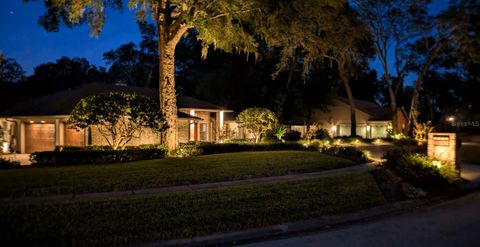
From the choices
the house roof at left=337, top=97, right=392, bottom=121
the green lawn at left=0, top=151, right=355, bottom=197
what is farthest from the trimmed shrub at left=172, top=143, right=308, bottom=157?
the house roof at left=337, top=97, right=392, bottom=121

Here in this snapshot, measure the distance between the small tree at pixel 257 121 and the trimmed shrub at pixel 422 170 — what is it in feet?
38.4

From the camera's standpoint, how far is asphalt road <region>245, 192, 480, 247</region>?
261 inches

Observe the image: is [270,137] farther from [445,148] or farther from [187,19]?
[445,148]

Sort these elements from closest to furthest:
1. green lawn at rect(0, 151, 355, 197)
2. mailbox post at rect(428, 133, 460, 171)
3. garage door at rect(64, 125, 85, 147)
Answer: green lawn at rect(0, 151, 355, 197), mailbox post at rect(428, 133, 460, 171), garage door at rect(64, 125, 85, 147)

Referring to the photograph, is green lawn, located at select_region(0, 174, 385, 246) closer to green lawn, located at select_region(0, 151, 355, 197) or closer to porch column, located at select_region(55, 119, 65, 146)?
green lawn, located at select_region(0, 151, 355, 197)

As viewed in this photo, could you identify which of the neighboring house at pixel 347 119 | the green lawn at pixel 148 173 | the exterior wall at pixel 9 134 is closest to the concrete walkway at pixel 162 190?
the green lawn at pixel 148 173

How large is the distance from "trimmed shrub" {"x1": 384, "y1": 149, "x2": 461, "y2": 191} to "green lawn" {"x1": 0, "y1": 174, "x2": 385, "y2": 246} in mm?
1523

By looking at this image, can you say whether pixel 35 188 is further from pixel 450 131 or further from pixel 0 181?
pixel 450 131

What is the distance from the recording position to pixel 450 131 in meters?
14.0

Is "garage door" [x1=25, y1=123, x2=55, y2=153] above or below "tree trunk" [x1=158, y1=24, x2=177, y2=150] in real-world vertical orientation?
below

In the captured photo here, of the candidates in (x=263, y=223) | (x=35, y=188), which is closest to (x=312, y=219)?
(x=263, y=223)

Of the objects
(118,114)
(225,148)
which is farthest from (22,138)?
(225,148)

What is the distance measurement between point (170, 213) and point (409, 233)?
450 cm

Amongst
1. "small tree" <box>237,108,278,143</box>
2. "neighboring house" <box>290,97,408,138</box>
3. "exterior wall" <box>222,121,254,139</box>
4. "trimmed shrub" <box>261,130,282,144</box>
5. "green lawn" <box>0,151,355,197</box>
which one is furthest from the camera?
"neighboring house" <box>290,97,408,138</box>
